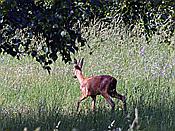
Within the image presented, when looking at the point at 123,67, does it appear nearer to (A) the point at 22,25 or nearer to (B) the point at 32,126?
(B) the point at 32,126

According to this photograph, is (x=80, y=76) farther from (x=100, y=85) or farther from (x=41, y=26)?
(x=41, y=26)

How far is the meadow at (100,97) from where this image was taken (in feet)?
18.9

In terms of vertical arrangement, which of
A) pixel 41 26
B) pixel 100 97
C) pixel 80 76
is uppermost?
pixel 41 26

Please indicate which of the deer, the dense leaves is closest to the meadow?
the deer

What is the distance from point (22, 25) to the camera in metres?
5.01

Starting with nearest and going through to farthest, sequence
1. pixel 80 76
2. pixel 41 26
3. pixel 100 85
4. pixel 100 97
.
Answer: pixel 41 26, pixel 100 85, pixel 80 76, pixel 100 97

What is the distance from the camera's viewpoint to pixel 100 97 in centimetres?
698

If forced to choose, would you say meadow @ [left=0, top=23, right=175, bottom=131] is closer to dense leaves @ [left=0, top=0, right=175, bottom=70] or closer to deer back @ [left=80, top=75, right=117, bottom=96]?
deer back @ [left=80, top=75, right=117, bottom=96]

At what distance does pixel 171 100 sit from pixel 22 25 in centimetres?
204

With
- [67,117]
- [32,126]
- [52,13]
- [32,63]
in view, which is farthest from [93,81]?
[32,63]

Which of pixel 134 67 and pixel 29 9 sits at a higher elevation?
pixel 29 9

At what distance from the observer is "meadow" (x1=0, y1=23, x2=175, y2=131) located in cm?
575

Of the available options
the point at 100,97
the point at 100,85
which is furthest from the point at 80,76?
the point at 100,97

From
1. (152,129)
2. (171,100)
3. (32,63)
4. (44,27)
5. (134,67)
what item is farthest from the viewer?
(32,63)
